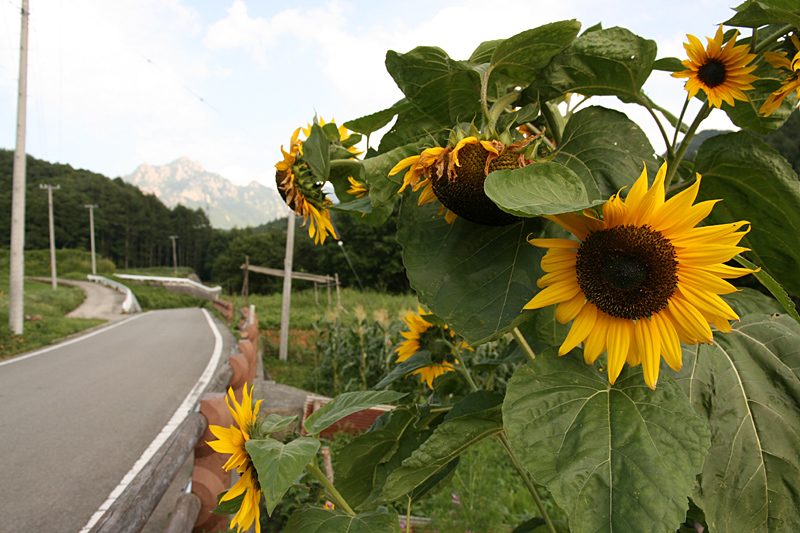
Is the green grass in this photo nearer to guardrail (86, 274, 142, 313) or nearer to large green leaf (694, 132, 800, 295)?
guardrail (86, 274, 142, 313)

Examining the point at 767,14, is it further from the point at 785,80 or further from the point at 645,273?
the point at 645,273

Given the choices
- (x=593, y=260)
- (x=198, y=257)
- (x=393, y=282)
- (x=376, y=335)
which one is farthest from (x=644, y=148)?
(x=198, y=257)

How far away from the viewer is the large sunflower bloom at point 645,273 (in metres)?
0.53

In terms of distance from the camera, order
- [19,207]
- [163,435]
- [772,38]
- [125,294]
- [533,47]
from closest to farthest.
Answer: [533,47] → [772,38] → [163,435] → [19,207] → [125,294]

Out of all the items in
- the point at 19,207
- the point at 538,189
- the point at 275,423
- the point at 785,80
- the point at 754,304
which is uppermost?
the point at 19,207

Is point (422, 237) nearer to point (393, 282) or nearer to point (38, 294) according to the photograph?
point (38, 294)

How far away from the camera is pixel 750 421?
66 centimetres

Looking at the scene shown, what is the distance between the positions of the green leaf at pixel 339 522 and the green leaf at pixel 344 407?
134 mm

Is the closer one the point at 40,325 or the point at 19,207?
the point at 19,207

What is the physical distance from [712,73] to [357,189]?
62 centimetres

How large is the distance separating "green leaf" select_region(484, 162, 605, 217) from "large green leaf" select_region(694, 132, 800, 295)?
43 centimetres

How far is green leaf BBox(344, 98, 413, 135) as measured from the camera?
2.53 feet

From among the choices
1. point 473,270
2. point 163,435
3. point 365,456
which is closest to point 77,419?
point 163,435

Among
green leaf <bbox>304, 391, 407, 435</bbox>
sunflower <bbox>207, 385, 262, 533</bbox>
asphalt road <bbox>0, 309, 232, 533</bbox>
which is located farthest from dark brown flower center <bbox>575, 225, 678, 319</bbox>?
asphalt road <bbox>0, 309, 232, 533</bbox>
